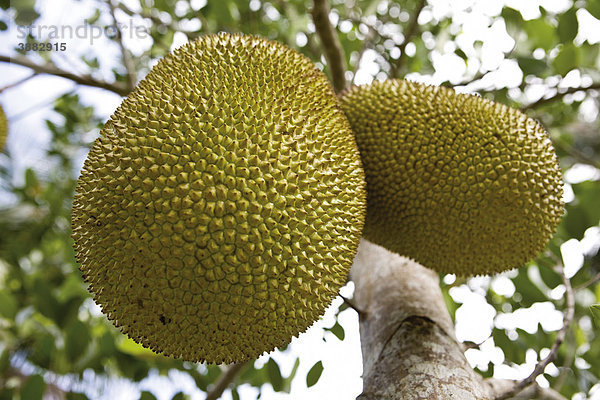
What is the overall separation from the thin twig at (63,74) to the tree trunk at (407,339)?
3.89ft

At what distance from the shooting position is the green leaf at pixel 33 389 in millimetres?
1361

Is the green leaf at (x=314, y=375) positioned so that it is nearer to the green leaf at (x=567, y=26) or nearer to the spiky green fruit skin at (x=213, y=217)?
the spiky green fruit skin at (x=213, y=217)

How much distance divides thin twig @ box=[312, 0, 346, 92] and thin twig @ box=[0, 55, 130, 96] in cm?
82

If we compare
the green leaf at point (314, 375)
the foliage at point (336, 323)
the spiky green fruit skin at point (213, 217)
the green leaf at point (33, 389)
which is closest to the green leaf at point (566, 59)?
the foliage at point (336, 323)

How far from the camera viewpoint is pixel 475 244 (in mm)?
1213

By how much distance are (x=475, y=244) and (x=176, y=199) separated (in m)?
0.80

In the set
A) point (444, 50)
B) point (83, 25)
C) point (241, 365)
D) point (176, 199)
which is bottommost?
point (241, 365)

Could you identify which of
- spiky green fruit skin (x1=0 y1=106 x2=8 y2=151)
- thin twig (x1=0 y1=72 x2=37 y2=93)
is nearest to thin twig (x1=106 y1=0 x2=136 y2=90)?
thin twig (x1=0 y1=72 x2=37 y2=93)

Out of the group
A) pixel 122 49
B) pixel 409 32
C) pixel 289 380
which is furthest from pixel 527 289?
pixel 122 49

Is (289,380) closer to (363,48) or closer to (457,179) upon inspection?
(457,179)

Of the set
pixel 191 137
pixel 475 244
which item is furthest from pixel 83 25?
pixel 475 244

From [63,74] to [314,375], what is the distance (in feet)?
4.62

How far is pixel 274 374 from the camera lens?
163 centimetres

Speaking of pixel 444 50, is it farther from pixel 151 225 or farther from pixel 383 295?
pixel 151 225
